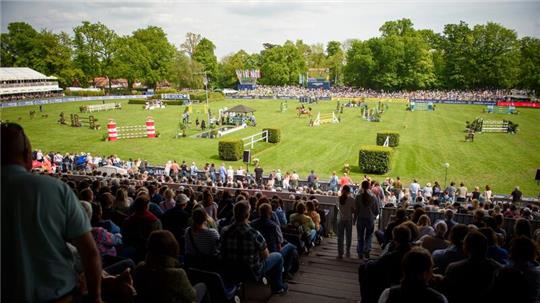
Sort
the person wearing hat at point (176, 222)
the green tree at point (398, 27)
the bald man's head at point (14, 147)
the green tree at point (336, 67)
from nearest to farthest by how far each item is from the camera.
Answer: the bald man's head at point (14, 147) → the person wearing hat at point (176, 222) → the green tree at point (398, 27) → the green tree at point (336, 67)

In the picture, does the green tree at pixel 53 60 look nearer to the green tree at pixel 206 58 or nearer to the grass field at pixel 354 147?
the green tree at pixel 206 58

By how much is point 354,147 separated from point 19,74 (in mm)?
69750

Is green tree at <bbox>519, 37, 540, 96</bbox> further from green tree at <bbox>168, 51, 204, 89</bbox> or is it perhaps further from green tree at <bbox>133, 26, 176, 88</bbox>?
green tree at <bbox>133, 26, 176, 88</bbox>

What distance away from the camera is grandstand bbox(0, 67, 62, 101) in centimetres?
6925

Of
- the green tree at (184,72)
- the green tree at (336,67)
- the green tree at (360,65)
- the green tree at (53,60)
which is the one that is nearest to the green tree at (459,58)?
the green tree at (360,65)

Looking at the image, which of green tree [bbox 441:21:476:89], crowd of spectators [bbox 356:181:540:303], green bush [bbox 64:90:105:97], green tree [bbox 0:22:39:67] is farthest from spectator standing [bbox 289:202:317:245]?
green tree [bbox 0:22:39:67]

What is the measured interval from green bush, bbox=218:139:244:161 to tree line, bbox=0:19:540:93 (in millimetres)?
60088

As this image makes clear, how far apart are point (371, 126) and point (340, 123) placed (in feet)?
10.8

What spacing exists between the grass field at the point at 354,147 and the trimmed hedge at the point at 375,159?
567 mm

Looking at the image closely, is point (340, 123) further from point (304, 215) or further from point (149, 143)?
point (304, 215)

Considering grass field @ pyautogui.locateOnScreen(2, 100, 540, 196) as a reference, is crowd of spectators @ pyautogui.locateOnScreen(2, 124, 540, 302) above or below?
above

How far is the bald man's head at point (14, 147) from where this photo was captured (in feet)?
7.72

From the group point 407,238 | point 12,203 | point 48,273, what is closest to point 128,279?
point 48,273

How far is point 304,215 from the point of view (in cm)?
792
